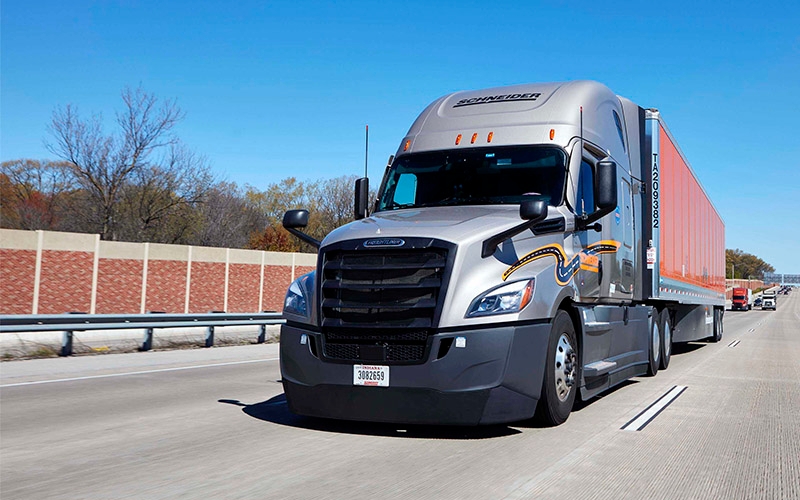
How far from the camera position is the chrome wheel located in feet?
24.0

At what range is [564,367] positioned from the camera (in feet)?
24.3

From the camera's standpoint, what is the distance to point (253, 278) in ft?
124

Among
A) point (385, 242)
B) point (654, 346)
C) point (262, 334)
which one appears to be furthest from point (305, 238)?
point (262, 334)

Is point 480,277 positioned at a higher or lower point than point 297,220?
lower

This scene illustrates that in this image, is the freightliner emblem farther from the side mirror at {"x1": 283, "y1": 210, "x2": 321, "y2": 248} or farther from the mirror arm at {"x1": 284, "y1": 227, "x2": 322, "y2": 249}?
the side mirror at {"x1": 283, "y1": 210, "x2": 321, "y2": 248}

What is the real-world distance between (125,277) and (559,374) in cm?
2692

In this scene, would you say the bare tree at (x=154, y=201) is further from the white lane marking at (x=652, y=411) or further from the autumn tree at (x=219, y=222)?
the white lane marking at (x=652, y=411)

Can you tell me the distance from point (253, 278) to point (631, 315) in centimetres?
2896

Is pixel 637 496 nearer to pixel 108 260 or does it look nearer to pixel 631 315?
pixel 631 315

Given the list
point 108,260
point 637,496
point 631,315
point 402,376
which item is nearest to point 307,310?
point 402,376

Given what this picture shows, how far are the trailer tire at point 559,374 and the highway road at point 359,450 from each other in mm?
169

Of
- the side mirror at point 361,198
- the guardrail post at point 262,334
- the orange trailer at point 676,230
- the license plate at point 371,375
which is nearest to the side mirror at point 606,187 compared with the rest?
the side mirror at point 361,198

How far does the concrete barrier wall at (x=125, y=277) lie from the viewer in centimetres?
2758

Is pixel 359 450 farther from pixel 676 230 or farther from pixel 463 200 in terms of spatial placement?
pixel 676 230
